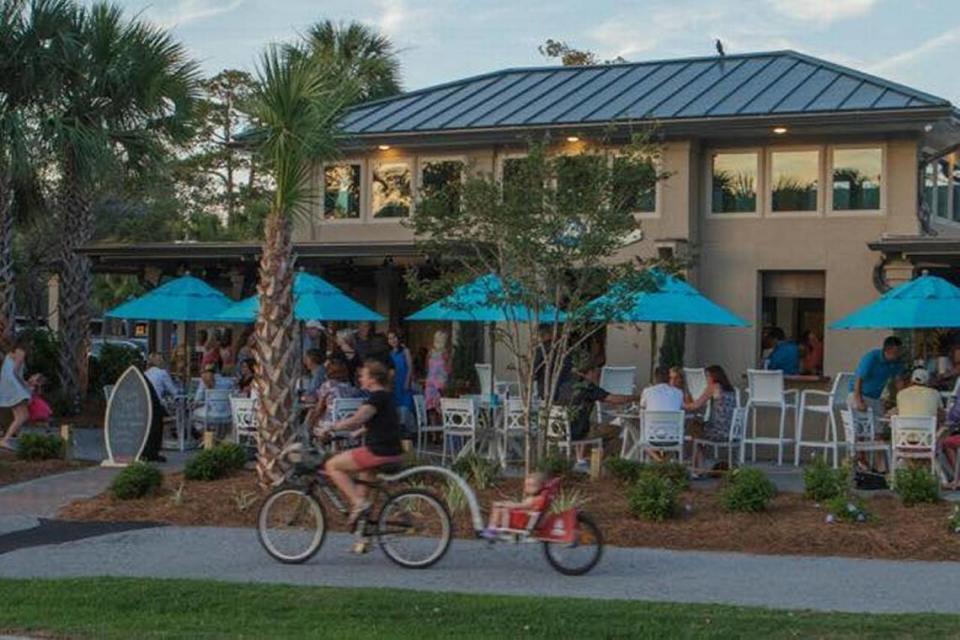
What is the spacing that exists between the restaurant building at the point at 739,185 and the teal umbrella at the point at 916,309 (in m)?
2.57

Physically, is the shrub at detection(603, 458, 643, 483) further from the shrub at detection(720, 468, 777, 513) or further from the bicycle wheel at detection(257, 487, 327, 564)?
the bicycle wheel at detection(257, 487, 327, 564)

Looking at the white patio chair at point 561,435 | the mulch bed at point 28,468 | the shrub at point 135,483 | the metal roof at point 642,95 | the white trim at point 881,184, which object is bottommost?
the mulch bed at point 28,468

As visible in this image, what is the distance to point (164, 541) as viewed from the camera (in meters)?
12.4

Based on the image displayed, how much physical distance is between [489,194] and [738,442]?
534 centimetres

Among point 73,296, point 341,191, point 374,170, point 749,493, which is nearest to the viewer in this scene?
point 749,493

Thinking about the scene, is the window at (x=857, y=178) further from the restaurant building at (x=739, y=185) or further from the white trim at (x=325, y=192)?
the white trim at (x=325, y=192)

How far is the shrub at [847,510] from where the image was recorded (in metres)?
12.5

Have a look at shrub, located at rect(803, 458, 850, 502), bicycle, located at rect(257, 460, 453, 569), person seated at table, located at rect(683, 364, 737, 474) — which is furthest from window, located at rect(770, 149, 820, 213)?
bicycle, located at rect(257, 460, 453, 569)

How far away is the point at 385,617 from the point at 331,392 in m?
8.78

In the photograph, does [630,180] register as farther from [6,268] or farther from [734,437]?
[6,268]

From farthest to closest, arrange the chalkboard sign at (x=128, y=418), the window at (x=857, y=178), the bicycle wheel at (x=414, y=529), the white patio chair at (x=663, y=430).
→ the window at (x=857, y=178) < the chalkboard sign at (x=128, y=418) < the white patio chair at (x=663, y=430) < the bicycle wheel at (x=414, y=529)

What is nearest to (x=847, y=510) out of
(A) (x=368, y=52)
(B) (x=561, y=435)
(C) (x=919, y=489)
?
(C) (x=919, y=489)

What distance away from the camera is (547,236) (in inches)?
541

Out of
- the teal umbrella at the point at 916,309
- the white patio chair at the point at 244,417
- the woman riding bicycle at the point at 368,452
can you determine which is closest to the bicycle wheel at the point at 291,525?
the woman riding bicycle at the point at 368,452
